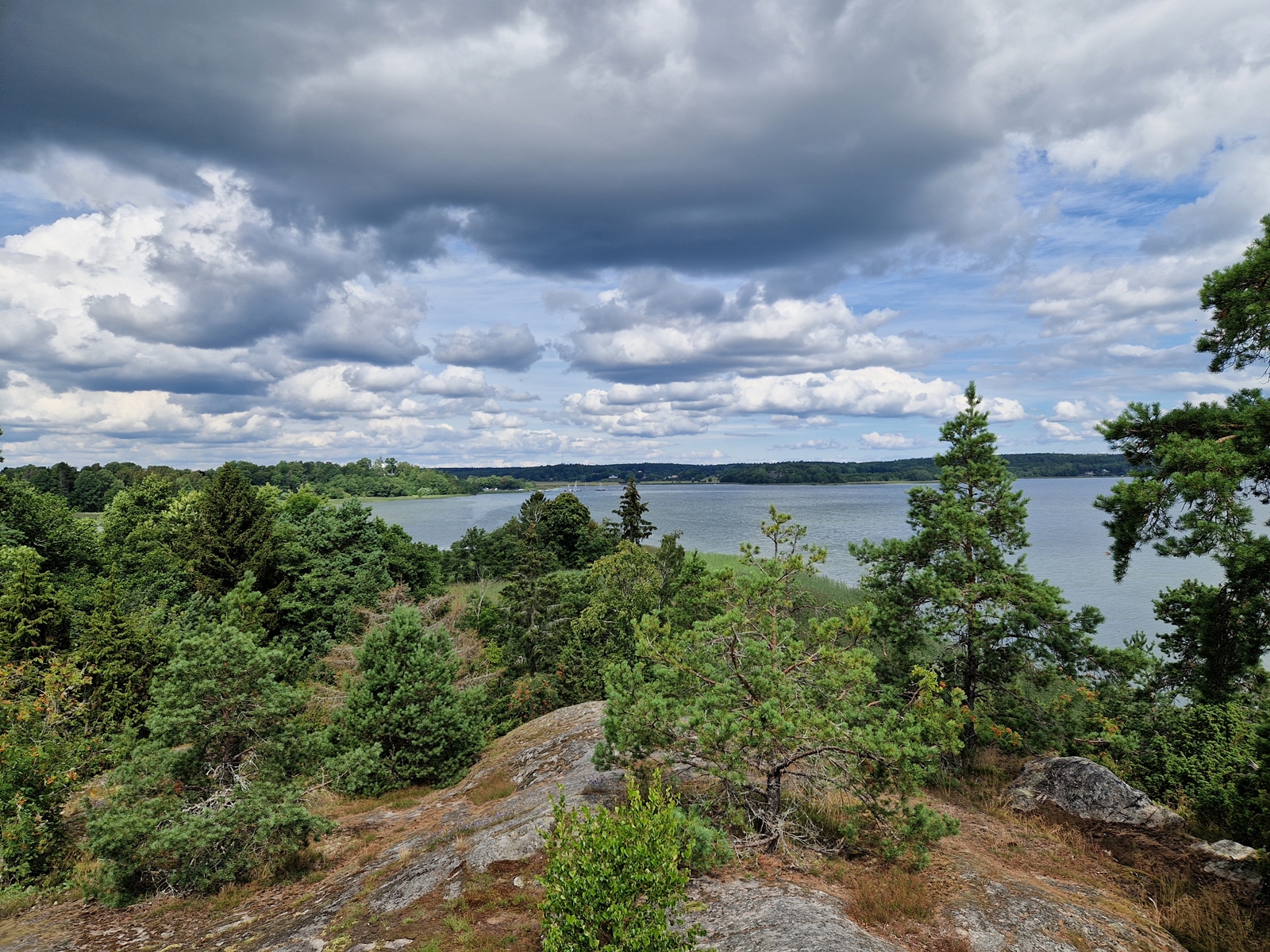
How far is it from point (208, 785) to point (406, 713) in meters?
4.94

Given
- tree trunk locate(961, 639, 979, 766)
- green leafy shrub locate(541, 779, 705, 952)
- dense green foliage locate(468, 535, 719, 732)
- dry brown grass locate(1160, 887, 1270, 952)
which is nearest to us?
green leafy shrub locate(541, 779, 705, 952)

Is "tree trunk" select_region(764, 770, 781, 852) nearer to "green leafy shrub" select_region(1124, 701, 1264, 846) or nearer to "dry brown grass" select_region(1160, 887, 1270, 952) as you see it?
"dry brown grass" select_region(1160, 887, 1270, 952)

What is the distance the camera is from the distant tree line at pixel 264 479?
73188mm

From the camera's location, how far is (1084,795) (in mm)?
10859

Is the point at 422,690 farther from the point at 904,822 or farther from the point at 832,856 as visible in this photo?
the point at 904,822

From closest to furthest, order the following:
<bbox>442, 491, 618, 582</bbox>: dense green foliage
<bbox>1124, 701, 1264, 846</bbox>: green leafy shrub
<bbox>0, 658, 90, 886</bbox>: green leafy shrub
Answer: <bbox>1124, 701, 1264, 846</bbox>: green leafy shrub → <bbox>0, 658, 90, 886</bbox>: green leafy shrub → <bbox>442, 491, 618, 582</bbox>: dense green foliage

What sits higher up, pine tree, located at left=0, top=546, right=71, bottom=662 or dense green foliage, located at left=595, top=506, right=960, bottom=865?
dense green foliage, located at left=595, top=506, right=960, bottom=865

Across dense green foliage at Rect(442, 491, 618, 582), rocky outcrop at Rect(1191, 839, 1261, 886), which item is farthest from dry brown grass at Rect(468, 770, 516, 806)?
dense green foliage at Rect(442, 491, 618, 582)

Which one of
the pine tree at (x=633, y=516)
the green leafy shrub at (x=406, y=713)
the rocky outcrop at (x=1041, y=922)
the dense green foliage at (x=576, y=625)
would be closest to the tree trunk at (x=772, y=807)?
the rocky outcrop at (x=1041, y=922)

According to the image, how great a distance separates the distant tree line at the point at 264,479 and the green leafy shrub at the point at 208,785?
22520 millimetres

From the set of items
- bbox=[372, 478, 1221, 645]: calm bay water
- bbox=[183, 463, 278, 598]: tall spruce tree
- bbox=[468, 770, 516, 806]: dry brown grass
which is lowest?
bbox=[372, 478, 1221, 645]: calm bay water

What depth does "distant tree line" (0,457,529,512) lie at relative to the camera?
7319 cm

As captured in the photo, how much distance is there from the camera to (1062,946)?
6.48m

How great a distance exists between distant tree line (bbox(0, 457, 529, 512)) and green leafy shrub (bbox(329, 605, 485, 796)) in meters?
19.3
